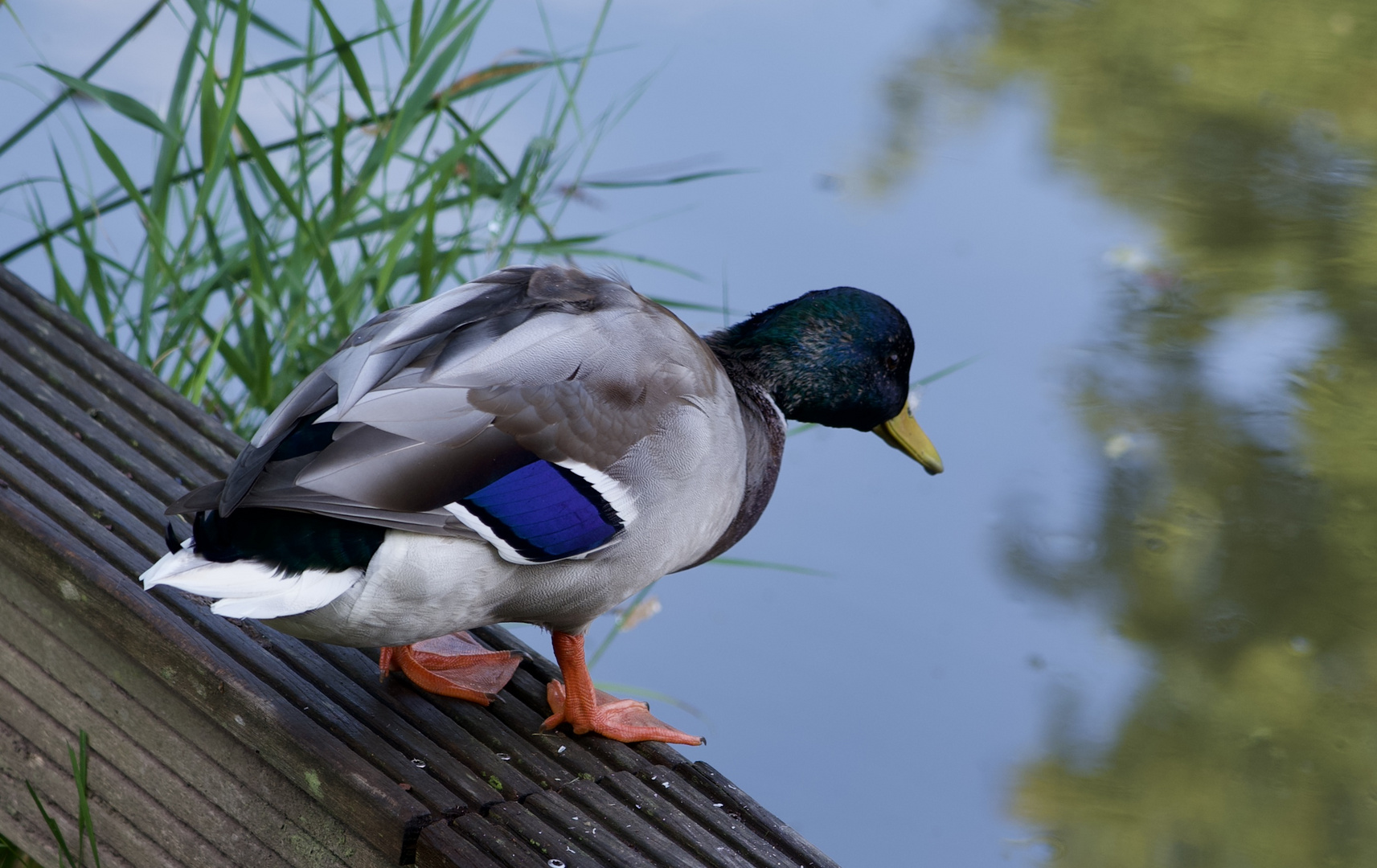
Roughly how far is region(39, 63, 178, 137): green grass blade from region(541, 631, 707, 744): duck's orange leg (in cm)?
148

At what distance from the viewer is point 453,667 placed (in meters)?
2.05

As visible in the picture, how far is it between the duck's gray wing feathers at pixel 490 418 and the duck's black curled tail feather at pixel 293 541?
1.7 inches

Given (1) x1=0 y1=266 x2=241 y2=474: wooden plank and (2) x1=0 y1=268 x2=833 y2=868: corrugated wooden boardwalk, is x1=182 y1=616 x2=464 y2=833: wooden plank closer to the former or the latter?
(2) x1=0 y1=268 x2=833 y2=868: corrugated wooden boardwalk

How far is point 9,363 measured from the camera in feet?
7.59

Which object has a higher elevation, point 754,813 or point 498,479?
point 498,479

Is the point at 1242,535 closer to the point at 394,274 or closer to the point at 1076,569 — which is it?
the point at 1076,569

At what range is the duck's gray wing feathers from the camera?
1651 millimetres

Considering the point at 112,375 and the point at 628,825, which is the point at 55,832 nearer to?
the point at 628,825

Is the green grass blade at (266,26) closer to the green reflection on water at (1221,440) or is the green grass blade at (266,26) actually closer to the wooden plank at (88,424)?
the wooden plank at (88,424)

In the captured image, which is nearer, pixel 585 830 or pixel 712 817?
pixel 585 830

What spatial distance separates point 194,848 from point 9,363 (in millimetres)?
938

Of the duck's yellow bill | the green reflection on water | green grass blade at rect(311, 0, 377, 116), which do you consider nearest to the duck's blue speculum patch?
the duck's yellow bill

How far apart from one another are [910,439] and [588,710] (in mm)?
778

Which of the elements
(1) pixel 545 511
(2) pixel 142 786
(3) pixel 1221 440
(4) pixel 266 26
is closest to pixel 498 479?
(1) pixel 545 511
